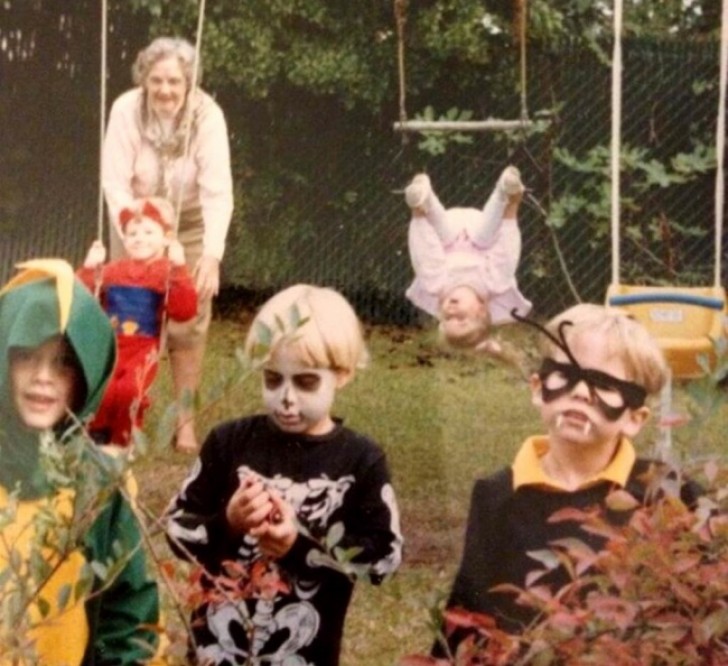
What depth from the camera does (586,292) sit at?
2.78m

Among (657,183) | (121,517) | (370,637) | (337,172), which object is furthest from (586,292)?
(121,517)

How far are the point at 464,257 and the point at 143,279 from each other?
0.47m

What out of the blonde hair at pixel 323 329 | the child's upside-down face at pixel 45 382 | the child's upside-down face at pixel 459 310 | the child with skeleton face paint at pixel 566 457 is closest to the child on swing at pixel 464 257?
the child's upside-down face at pixel 459 310

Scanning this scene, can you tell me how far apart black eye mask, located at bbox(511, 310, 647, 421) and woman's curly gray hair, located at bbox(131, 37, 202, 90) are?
0.77 m

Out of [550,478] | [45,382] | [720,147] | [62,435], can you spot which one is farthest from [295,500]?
[720,147]

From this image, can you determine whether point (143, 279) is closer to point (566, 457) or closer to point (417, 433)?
point (417, 433)

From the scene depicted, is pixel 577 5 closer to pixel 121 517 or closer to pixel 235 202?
pixel 235 202

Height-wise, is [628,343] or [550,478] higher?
[628,343]

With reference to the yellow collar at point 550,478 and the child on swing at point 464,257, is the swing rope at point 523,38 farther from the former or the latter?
the yellow collar at point 550,478

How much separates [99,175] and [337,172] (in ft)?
1.16

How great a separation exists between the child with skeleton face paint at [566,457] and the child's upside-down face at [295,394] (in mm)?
232

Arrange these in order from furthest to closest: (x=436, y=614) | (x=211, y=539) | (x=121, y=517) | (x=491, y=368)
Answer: (x=491, y=368) < (x=211, y=539) < (x=121, y=517) < (x=436, y=614)

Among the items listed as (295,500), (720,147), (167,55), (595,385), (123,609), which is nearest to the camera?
(123,609)

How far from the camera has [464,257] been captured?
8.95 feet
